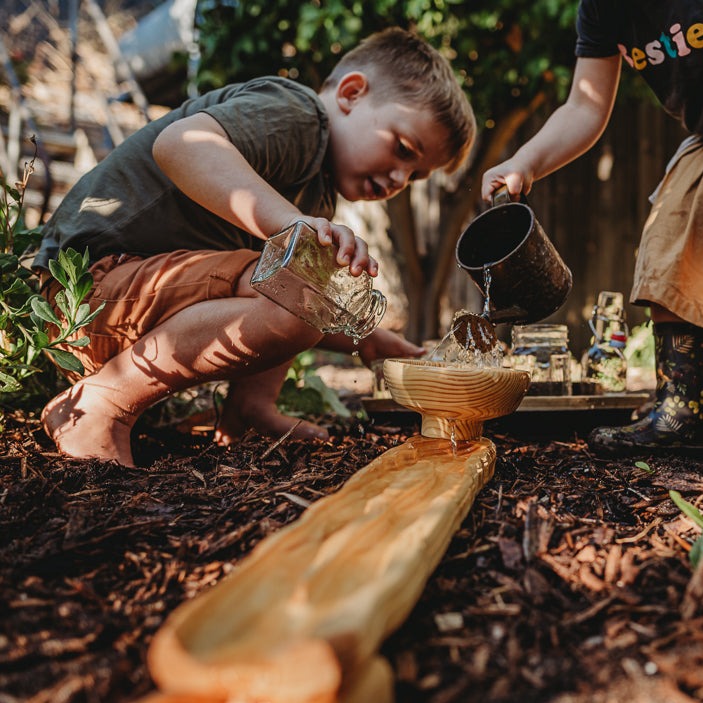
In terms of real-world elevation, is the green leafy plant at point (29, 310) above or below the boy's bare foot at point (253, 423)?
above

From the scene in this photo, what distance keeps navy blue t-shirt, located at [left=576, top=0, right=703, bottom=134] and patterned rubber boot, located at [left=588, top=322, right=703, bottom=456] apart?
637mm

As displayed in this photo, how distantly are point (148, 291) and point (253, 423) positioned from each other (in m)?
0.53

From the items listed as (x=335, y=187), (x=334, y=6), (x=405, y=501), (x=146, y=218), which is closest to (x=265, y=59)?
→ (x=334, y=6)

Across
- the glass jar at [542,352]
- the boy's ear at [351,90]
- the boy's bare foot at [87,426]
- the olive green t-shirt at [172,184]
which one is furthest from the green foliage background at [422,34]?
the boy's bare foot at [87,426]

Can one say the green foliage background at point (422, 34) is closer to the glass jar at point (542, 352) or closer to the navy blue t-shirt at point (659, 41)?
the navy blue t-shirt at point (659, 41)

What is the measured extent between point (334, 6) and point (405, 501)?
10.8 feet

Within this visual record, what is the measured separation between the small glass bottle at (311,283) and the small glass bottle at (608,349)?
97cm

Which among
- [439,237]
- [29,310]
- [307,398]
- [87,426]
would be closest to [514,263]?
[307,398]

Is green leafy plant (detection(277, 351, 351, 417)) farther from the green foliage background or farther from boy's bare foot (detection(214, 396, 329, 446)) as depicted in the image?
the green foliage background

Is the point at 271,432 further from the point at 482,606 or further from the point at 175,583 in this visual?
the point at 482,606

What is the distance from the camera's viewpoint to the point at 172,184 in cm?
179

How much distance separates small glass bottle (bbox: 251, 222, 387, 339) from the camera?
1.33m

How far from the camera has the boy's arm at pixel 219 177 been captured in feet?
4.80

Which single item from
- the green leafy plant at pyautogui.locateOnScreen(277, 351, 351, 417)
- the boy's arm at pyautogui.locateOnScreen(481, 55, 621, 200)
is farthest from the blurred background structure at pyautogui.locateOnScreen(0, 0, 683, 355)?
the boy's arm at pyautogui.locateOnScreen(481, 55, 621, 200)
